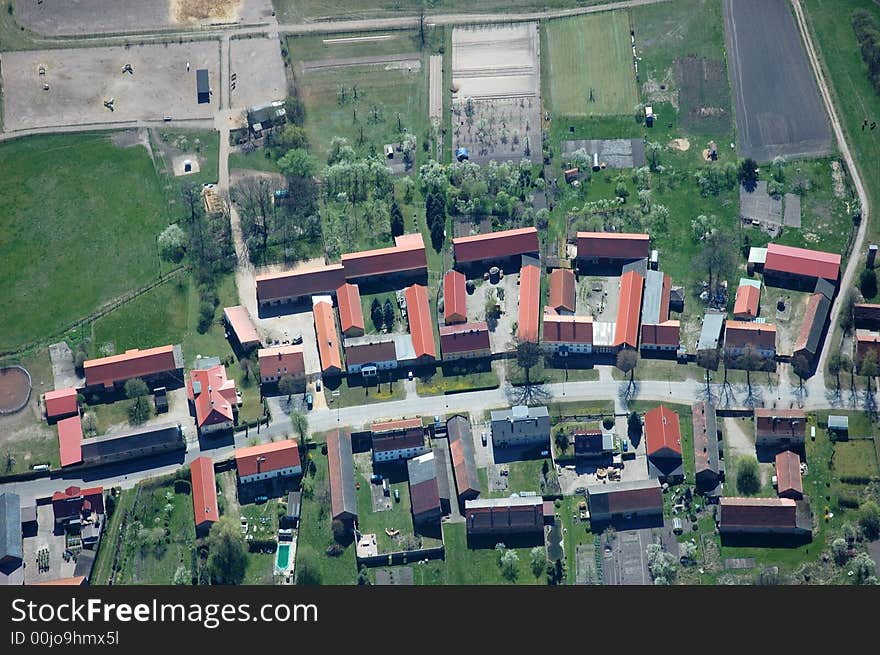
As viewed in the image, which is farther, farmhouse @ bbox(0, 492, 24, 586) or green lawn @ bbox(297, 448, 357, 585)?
farmhouse @ bbox(0, 492, 24, 586)

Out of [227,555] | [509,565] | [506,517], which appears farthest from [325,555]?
[506,517]

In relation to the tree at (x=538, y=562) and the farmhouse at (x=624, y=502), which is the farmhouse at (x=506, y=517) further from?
the farmhouse at (x=624, y=502)

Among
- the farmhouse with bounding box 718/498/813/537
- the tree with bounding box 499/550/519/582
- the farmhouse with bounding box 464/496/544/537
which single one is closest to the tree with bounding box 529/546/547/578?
the tree with bounding box 499/550/519/582

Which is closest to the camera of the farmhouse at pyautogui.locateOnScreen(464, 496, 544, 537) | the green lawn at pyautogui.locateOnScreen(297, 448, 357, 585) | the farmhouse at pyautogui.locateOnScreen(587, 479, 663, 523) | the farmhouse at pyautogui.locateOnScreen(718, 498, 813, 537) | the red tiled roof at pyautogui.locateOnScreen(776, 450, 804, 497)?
the farmhouse at pyautogui.locateOnScreen(718, 498, 813, 537)

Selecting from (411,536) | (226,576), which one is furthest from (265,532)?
(411,536)

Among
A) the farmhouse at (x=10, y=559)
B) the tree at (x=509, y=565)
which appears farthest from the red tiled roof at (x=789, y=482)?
the farmhouse at (x=10, y=559)

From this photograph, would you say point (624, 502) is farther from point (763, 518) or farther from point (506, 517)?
point (763, 518)

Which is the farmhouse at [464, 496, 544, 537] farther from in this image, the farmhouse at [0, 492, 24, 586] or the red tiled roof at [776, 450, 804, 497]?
the farmhouse at [0, 492, 24, 586]
